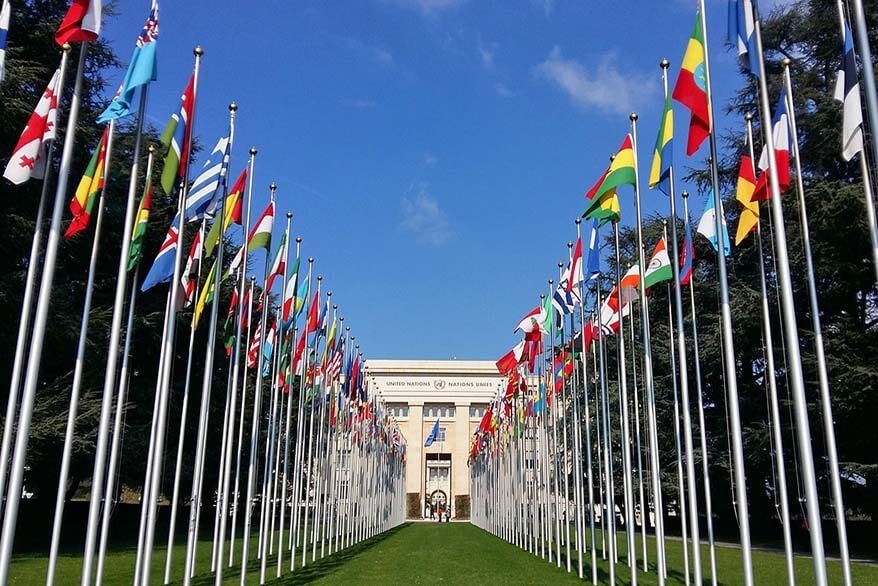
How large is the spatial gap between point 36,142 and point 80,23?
1691 mm

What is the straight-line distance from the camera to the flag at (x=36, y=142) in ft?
33.8

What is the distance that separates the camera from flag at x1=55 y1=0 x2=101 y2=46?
10438mm

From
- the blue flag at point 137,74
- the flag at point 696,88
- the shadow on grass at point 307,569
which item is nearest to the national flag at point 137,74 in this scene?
the blue flag at point 137,74

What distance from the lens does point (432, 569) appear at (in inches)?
916

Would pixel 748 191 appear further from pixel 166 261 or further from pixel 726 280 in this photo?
pixel 166 261

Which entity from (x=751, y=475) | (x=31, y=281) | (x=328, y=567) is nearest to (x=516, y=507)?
(x=751, y=475)

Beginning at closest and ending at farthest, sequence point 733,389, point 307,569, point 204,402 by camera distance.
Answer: point 733,389
point 204,402
point 307,569

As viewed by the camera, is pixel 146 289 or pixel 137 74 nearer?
pixel 137 74

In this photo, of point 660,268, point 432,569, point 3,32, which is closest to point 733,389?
point 660,268

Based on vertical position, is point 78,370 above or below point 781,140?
below

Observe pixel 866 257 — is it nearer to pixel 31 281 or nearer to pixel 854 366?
pixel 854 366

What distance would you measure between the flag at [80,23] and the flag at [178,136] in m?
2.57

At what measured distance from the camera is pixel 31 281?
10.7 m

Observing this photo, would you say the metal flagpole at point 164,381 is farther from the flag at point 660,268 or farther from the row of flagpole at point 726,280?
the flag at point 660,268
